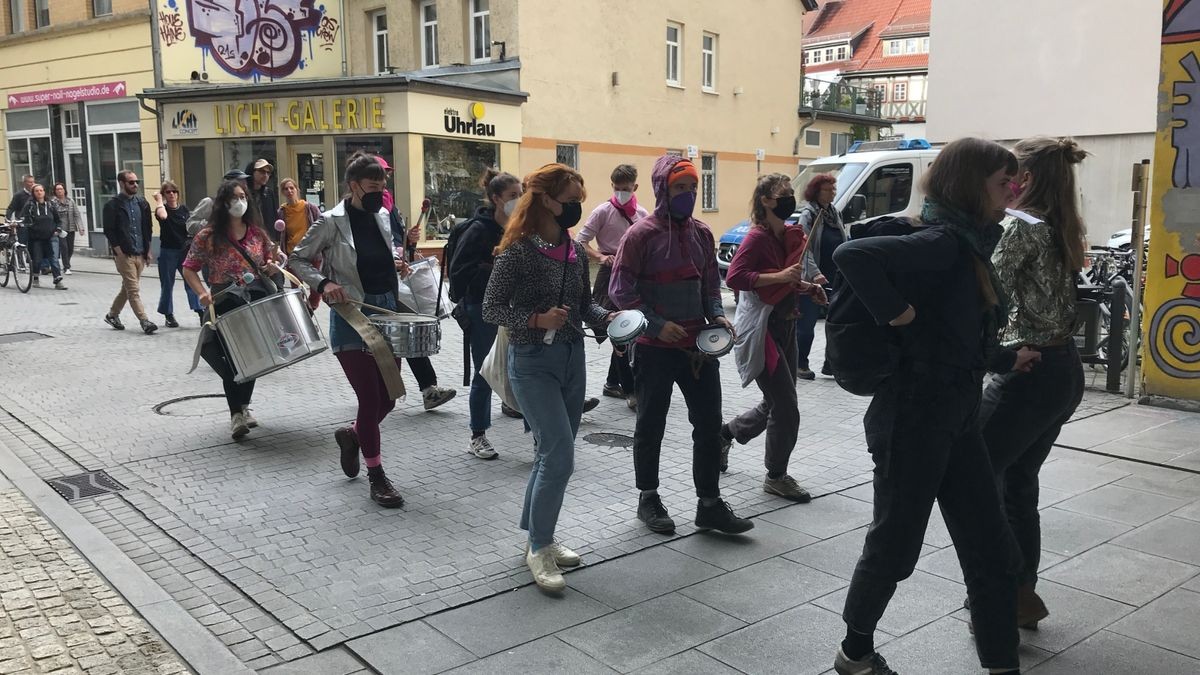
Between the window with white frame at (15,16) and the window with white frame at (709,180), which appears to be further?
the window with white frame at (709,180)

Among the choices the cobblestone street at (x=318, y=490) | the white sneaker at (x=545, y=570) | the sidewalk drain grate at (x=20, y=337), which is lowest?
the cobblestone street at (x=318, y=490)

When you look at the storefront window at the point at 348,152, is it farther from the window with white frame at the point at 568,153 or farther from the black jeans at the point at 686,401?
the black jeans at the point at 686,401

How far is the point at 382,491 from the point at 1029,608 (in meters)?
3.38

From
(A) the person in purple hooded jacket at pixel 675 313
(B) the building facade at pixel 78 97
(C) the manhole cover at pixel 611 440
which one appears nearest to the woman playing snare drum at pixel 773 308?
(A) the person in purple hooded jacket at pixel 675 313

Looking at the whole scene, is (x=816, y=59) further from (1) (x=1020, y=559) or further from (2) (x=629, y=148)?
(1) (x=1020, y=559)

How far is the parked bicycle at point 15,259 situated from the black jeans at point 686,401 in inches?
589

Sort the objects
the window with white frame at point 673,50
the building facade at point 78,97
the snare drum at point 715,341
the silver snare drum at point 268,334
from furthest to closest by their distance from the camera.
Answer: the window with white frame at point 673,50
the building facade at point 78,97
the silver snare drum at point 268,334
the snare drum at point 715,341

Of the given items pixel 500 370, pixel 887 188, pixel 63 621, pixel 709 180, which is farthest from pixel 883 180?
pixel 709 180

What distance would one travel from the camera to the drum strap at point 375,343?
524 centimetres

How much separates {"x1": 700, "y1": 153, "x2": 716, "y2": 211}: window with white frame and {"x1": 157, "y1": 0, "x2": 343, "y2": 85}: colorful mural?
35.2ft

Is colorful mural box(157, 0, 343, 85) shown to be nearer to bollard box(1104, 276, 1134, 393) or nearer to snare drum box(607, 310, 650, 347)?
bollard box(1104, 276, 1134, 393)

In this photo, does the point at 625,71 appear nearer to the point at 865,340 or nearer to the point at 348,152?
the point at 348,152

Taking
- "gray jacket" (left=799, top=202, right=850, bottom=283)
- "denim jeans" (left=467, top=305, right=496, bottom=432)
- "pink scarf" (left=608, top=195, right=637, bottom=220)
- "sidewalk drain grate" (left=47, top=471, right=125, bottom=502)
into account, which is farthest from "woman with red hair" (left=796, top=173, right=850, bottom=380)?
"sidewalk drain grate" (left=47, top=471, right=125, bottom=502)

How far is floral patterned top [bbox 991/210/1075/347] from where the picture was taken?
3727mm
